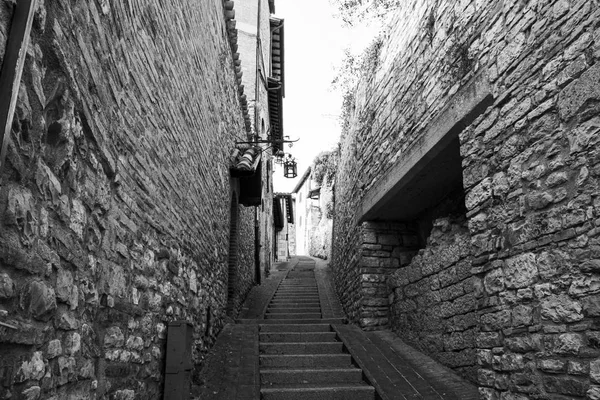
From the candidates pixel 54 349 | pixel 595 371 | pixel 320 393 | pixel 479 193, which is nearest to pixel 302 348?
pixel 320 393

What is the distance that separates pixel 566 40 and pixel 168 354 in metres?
3.45

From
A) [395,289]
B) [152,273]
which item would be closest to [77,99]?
[152,273]

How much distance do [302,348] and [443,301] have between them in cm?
205

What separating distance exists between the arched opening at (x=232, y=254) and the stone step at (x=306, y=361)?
2.07 meters

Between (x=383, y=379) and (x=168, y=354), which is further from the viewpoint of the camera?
(x=383, y=379)

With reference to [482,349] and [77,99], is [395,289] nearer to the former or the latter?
[482,349]

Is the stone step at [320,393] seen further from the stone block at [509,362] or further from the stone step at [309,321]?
the stone step at [309,321]

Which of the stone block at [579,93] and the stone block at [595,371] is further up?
the stone block at [579,93]

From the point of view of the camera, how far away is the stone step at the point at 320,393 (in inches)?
188

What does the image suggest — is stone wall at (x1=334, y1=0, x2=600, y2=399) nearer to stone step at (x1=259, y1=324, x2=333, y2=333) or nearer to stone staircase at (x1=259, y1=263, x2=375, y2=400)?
stone staircase at (x1=259, y1=263, x2=375, y2=400)

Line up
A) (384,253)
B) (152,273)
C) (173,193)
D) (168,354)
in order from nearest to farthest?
(152,273) → (168,354) → (173,193) → (384,253)

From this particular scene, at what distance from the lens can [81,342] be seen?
2094 millimetres

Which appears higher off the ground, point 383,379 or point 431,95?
point 431,95

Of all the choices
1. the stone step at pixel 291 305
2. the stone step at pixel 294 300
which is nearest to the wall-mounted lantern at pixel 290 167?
the stone step at pixel 294 300
